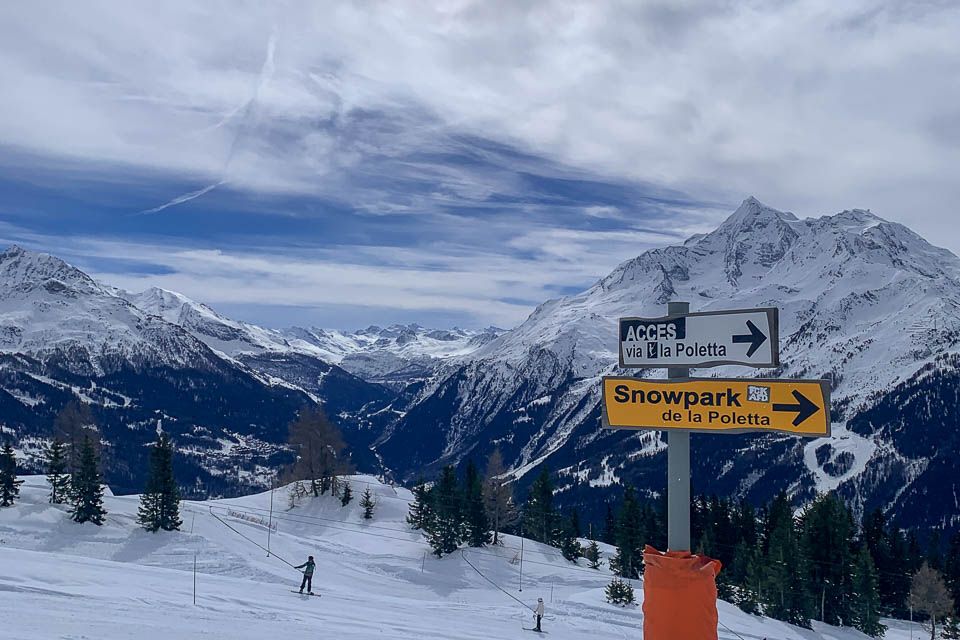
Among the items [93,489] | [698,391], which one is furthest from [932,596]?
[93,489]

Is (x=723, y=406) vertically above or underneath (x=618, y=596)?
above

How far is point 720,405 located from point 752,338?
2.96ft

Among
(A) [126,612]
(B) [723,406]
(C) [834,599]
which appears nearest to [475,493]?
(C) [834,599]

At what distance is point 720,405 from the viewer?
8.41 metres

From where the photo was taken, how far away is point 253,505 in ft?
204

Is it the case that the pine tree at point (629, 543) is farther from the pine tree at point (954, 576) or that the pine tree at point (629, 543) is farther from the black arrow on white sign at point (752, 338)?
the black arrow on white sign at point (752, 338)

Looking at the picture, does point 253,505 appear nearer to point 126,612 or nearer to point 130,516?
point 130,516

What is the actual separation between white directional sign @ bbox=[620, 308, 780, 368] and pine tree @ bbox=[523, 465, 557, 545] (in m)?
50.2

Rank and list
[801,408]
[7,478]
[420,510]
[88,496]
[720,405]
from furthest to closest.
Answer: [420,510] → [7,478] → [88,496] → [720,405] → [801,408]

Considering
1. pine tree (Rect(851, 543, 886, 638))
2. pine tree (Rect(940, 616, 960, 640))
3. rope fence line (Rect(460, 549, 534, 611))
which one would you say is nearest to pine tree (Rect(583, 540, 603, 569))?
rope fence line (Rect(460, 549, 534, 611))

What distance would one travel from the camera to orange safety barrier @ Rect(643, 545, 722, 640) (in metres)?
8.15

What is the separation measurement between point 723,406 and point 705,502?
69.6 metres

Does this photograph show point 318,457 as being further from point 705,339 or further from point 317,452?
point 705,339

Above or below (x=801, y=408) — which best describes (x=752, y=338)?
above
